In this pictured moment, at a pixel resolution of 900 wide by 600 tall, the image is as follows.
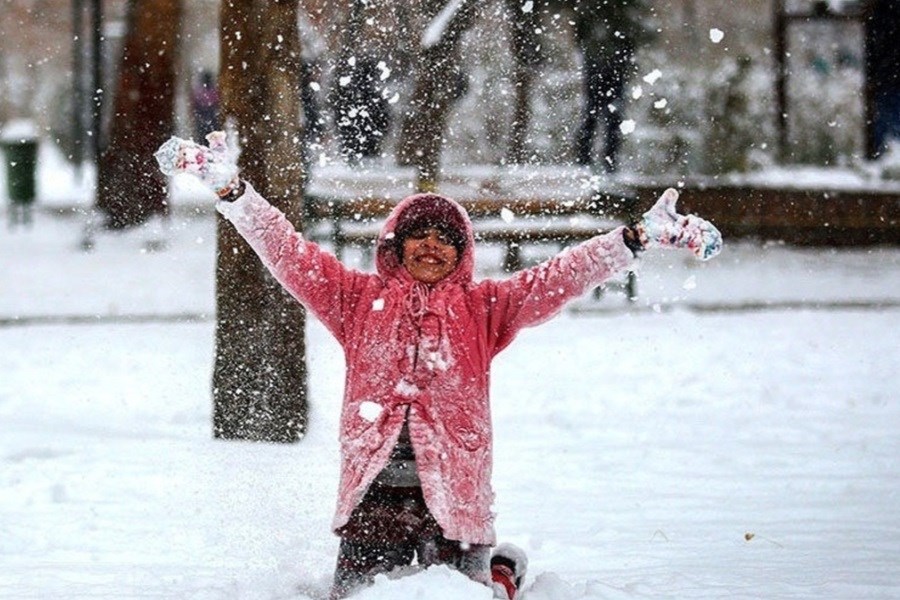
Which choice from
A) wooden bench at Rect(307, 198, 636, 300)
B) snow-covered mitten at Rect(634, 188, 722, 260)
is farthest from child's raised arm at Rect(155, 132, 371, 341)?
wooden bench at Rect(307, 198, 636, 300)

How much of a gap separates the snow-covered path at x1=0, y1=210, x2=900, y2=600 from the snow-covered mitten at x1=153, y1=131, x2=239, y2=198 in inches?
45.0

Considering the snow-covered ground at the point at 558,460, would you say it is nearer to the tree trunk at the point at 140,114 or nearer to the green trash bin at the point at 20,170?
the tree trunk at the point at 140,114

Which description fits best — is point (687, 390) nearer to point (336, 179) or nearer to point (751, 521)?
point (751, 521)

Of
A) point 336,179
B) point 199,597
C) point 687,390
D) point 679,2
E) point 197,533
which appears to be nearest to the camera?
point 199,597

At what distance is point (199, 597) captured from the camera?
4586mm

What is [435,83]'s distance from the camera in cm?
1269

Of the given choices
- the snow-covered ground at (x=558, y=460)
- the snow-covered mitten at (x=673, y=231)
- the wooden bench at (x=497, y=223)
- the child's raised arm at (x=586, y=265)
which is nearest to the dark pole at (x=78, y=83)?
the snow-covered ground at (x=558, y=460)

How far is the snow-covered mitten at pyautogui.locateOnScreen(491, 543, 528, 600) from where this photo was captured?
14.3 ft

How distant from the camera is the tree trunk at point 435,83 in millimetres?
12047

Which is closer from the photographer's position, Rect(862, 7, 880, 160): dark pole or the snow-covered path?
the snow-covered path

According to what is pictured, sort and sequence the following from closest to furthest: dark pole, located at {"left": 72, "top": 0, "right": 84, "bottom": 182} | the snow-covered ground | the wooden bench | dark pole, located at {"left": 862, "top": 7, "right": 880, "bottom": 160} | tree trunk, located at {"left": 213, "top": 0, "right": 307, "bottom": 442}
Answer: the snow-covered ground, tree trunk, located at {"left": 213, "top": 0, "right": 307, "bottom": 442}, the wooden bench, dark pole, located at {"left": 862, "top": 7, "right": 880, "bottom": 160}, dark pole, located at {"left": 72, "top": 0, "right": 84, "bottom": 182}

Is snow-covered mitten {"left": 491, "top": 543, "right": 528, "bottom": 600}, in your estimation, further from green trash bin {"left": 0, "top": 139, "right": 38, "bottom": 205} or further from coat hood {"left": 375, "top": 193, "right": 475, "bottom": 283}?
green trash bin {"left": 0, "top": 139, "right": 38, "bottom": 205}

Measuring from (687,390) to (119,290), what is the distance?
5.92m

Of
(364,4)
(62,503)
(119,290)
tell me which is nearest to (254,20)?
(62,503)
